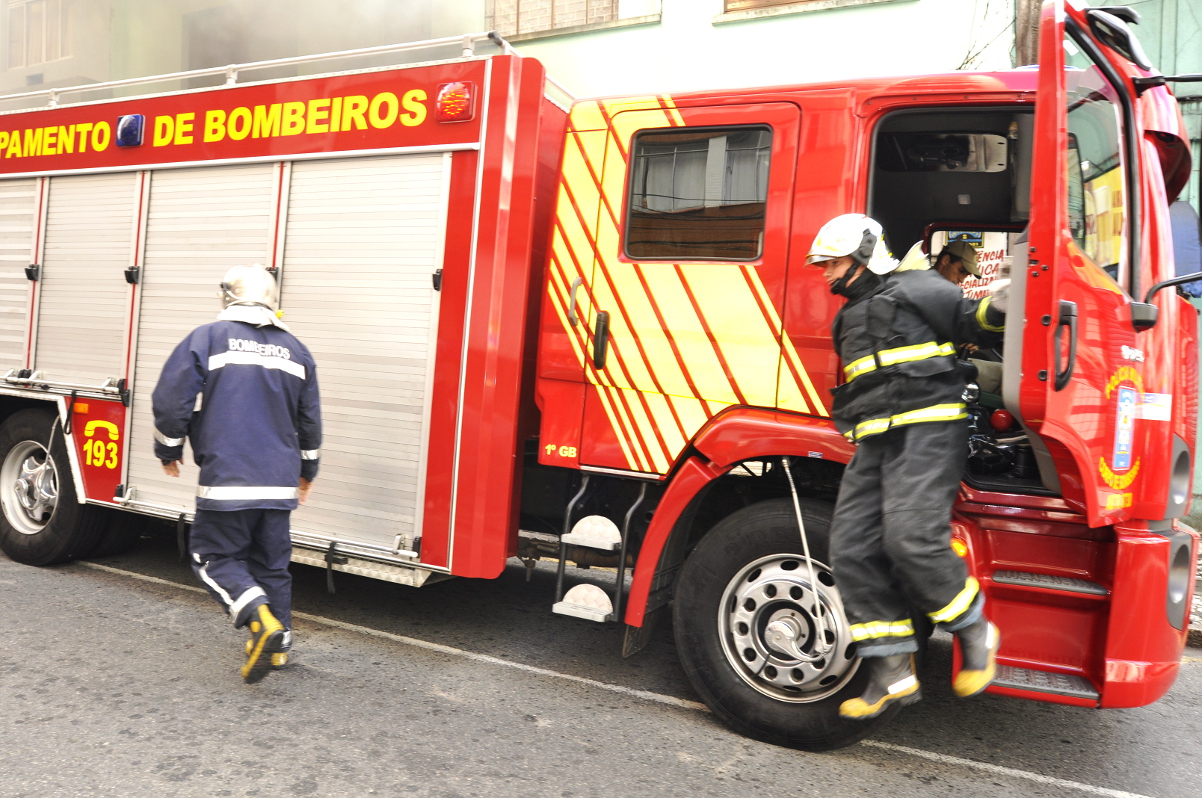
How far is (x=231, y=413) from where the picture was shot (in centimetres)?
371

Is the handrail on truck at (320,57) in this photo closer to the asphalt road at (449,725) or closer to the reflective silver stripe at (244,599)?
the reflective silver stripe at (244,599)

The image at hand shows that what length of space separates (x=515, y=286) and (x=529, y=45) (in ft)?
24.4

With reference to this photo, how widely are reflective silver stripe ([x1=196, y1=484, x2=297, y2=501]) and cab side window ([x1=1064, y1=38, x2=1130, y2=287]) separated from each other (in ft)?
10.3

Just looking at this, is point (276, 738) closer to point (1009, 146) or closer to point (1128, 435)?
point (1128, 435)

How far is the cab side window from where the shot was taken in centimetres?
282

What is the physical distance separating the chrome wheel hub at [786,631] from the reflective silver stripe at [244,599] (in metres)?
1.86

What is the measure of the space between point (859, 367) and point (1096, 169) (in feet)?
3.30

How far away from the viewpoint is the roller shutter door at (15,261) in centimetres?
546

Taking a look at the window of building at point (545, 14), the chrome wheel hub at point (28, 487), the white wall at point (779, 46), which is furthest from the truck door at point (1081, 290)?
the window of building at point (545, 14)

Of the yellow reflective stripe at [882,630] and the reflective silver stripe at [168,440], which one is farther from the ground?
the reflective silver stripe at [168,440]

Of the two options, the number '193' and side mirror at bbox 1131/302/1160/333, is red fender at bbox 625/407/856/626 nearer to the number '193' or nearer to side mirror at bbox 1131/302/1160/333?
side mirror at bbox 1131/302/1160/333

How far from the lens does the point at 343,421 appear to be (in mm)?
4238

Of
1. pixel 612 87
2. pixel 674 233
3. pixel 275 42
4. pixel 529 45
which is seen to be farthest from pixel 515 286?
pixel 275 42

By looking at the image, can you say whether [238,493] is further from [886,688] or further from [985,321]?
A: [985,321]
